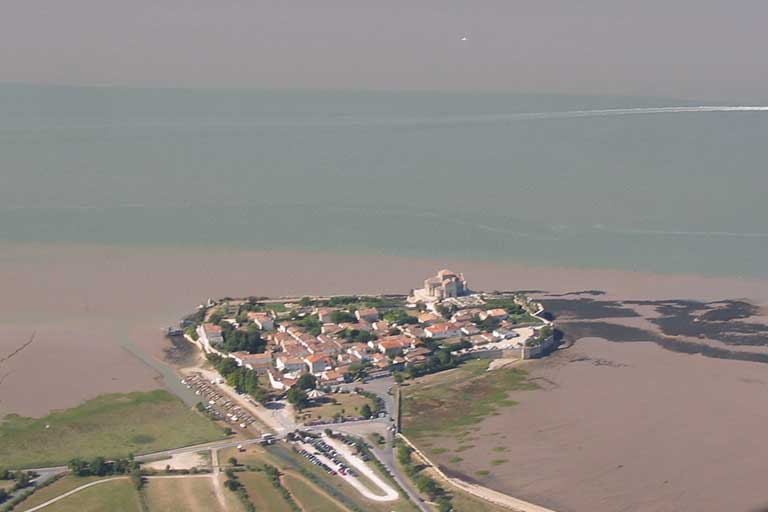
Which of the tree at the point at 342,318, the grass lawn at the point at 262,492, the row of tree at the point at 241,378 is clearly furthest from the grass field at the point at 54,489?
the tree at the point at 342,318

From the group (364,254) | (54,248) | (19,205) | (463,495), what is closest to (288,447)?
(463,495)

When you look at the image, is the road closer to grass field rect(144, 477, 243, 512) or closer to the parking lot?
the parking lot

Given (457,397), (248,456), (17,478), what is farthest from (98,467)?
(457,397)

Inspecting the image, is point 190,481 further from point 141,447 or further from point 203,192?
point 203,192

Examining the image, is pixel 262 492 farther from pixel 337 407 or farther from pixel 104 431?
pixel 104 431

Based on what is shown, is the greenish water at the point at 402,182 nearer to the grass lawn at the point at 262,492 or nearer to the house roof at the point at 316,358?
the house roof at the point at 316,358

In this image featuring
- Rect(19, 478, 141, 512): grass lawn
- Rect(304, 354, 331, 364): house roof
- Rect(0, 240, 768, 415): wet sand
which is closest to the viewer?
Rect(19, 478, 141, 512): grass lawn

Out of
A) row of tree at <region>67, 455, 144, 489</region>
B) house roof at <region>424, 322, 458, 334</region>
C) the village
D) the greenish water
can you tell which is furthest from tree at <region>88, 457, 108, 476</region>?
the greenish water
